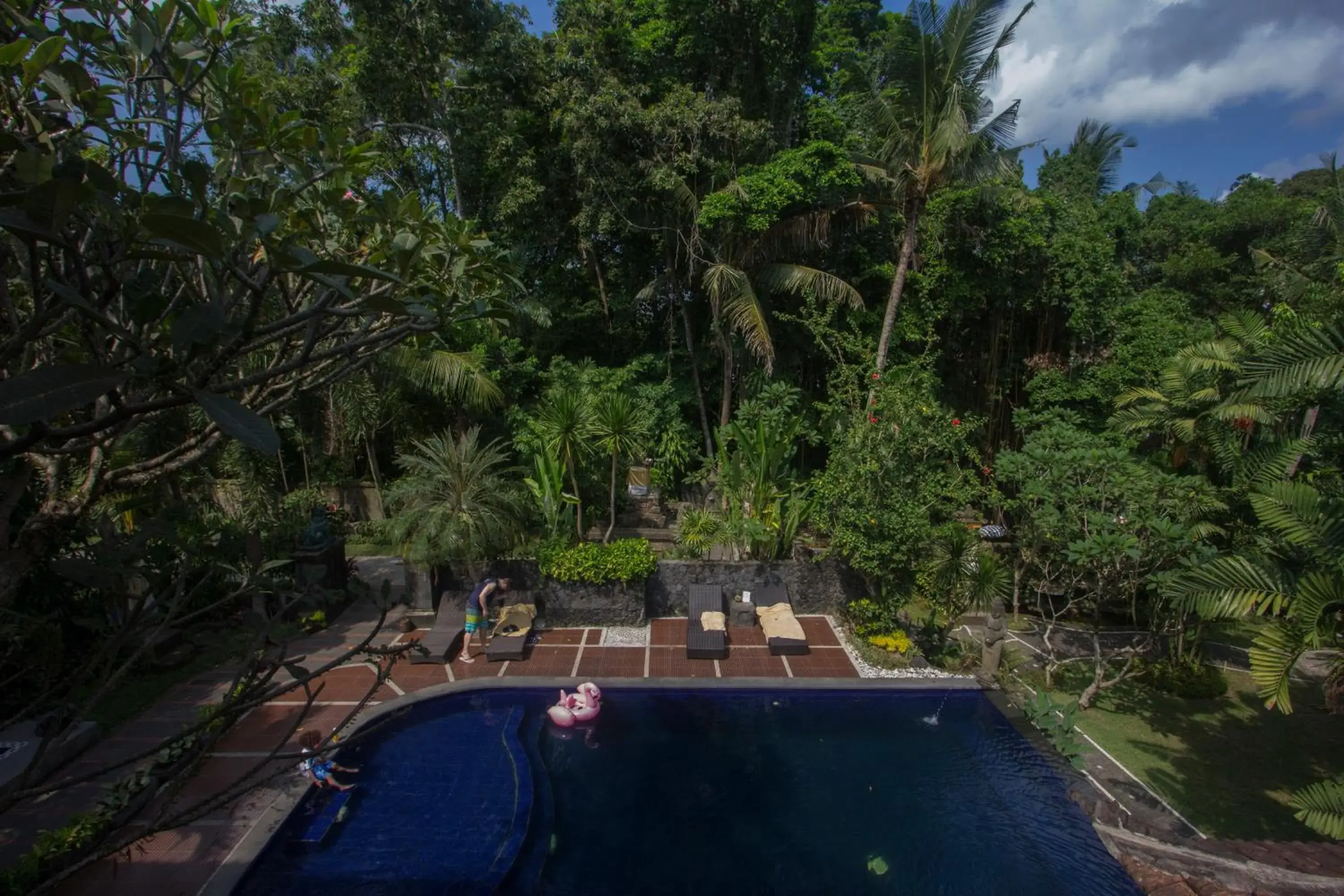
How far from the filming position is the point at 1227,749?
26.3 ft

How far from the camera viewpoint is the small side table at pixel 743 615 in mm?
11367

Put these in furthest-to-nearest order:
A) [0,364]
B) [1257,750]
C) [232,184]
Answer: [1257,750] < [232,184] < [0,364]

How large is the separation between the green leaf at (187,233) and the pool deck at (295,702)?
14.2ft

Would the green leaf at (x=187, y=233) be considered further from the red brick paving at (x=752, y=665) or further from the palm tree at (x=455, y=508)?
the palm tree at (x=455, y=508)

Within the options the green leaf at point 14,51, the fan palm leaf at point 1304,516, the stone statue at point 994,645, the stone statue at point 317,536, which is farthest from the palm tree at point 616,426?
the green leaf at point 14,51

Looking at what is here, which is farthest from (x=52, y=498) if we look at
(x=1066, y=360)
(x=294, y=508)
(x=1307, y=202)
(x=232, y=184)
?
(x=1307, y=202)

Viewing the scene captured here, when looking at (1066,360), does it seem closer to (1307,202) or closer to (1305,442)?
(1305,442)

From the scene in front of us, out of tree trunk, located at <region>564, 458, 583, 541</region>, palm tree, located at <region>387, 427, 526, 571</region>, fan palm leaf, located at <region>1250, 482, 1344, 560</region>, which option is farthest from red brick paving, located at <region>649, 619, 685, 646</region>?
fan palm leaf, located at <region>1250, 482, 1344, 560</region>

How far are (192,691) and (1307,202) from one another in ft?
99.8

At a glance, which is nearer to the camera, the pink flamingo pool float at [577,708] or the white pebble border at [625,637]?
the pink flamingo pool float at [577,708]

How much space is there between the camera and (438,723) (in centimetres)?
877

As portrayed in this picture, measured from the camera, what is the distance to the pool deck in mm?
5930

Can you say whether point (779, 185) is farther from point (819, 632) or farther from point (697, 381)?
point (819, 632)

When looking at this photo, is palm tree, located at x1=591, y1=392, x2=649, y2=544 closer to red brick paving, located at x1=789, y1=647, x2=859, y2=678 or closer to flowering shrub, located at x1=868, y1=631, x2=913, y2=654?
red brick paving, located at x1=789, y1=647, x2=859, y2=678
